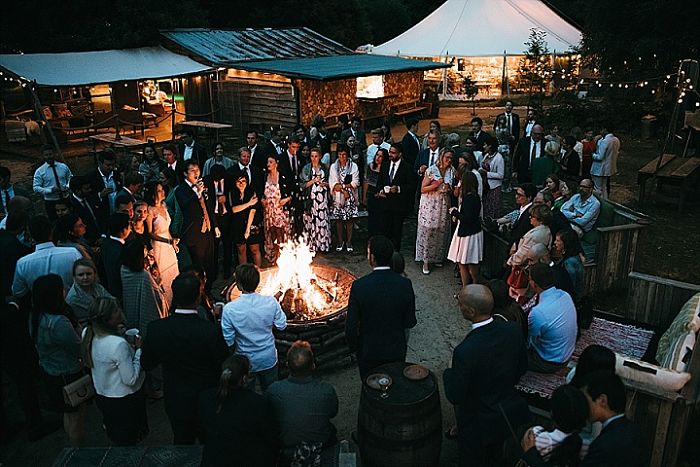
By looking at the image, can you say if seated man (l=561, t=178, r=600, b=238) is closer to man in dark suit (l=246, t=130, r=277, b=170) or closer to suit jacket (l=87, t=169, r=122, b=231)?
man in dark suit (l=246, t=130, r=277, b=170)

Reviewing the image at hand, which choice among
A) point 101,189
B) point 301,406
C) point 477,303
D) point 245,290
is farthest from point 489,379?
point 101,189

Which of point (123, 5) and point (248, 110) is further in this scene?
point (123, 5)

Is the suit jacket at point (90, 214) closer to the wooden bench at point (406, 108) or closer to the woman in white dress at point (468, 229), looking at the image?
the woman in white dress at point (468, 229)

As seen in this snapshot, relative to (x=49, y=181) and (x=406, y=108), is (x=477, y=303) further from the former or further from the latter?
(x=406, y=108)

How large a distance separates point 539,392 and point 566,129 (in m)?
17.7

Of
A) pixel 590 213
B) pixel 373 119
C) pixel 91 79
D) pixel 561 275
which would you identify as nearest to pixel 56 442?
pixel 561 275

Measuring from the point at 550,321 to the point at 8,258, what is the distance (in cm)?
517

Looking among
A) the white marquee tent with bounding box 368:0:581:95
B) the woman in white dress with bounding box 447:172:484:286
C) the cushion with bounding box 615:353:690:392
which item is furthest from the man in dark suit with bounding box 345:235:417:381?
the white marquee tent with bounding box 368:0:581:95

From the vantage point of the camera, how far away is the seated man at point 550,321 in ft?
16.5

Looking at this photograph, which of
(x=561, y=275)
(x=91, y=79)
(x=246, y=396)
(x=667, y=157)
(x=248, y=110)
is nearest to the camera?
(x=246, y=396)

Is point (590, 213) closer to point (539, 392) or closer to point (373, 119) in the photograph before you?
point (539, 392)

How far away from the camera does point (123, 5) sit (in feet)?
72.3

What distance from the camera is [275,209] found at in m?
8.52

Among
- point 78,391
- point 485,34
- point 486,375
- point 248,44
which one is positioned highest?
point 485,34
